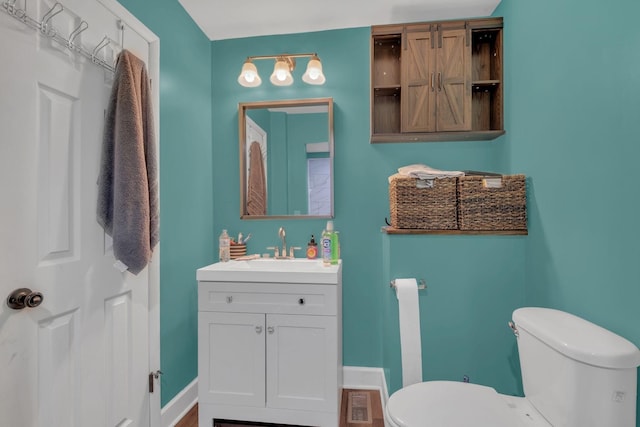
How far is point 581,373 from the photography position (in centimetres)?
90

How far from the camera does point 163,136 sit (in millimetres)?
1713

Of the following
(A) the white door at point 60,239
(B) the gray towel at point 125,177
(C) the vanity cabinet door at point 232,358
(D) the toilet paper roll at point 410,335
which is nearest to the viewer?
(A) the white door at point 60,239

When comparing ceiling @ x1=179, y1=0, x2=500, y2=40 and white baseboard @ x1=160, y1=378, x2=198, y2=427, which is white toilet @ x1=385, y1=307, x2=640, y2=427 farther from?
ceiling @ x1=179, y1=0, x2=500, y2=40

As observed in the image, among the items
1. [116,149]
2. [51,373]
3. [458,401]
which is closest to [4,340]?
[51,373]

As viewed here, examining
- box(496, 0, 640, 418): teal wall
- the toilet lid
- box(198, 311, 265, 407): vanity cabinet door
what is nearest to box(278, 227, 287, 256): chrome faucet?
box(198, 311, 265, 407): vanity cabinet door

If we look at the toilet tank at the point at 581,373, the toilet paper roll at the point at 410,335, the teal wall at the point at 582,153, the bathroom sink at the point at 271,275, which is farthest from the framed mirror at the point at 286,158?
the toilet tank at the point at 581,373

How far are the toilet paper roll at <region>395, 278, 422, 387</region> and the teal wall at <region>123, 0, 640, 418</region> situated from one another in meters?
0.15

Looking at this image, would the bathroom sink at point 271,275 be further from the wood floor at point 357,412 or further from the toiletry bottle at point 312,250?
the wood floor at point 357,412

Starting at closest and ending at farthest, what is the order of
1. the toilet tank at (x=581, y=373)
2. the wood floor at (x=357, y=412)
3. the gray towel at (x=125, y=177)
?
1. the toilet tank at (x=581, y=373)
2. the gray towel at (x=125, y=177)
3. the wood floor at (x=357, y=412)

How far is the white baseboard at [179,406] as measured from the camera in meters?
1.69

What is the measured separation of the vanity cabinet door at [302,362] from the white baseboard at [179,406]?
0.58 meters

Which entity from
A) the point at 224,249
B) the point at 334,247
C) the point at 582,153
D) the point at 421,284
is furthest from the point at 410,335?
Result: the point at 224,249

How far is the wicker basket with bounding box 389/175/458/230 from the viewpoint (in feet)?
5.16

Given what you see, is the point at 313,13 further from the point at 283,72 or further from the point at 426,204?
the point at 426,204
